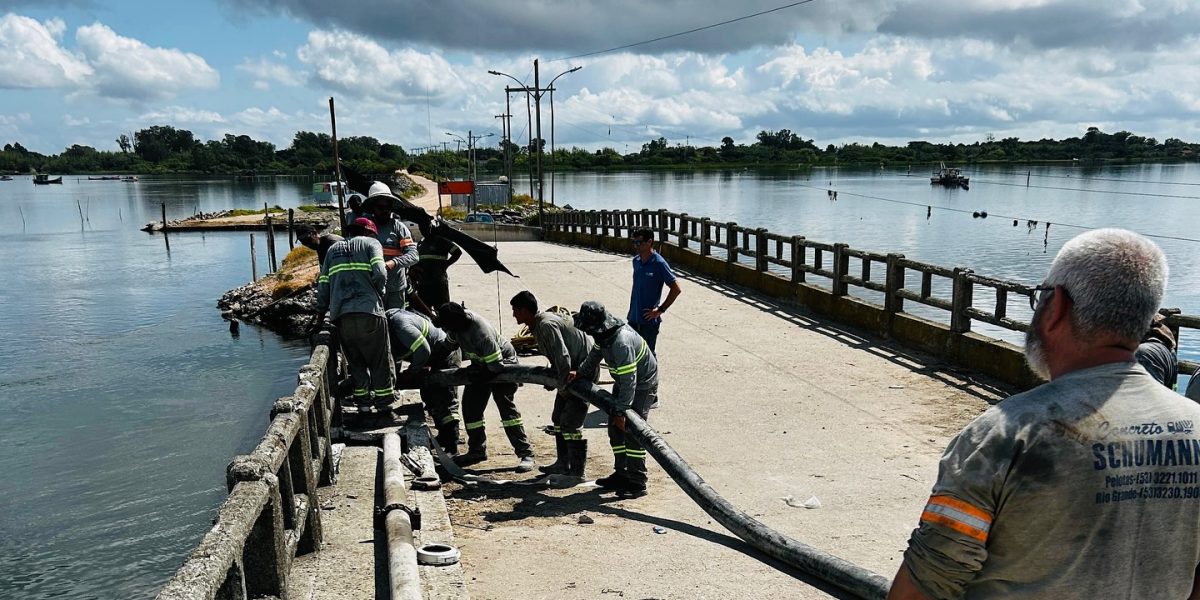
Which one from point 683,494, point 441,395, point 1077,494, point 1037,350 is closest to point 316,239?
point 441,395

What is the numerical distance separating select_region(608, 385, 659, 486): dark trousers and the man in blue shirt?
7.74ft

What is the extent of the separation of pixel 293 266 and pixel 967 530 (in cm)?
3627

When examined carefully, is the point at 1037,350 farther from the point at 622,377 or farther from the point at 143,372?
the point at 143,372

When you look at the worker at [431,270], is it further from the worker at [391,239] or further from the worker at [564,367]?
the worker at [564,367]

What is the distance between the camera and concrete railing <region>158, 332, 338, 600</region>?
10.0ft

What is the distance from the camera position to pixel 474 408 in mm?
A: 7953

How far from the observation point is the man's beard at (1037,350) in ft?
7.02

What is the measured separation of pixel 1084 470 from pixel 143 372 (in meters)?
27.1

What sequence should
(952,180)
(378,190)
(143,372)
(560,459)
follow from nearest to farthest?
(560,459) → (378,190) → (143,372) → (952,180)

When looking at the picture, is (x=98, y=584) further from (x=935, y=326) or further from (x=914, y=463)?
(x=935, y=326)

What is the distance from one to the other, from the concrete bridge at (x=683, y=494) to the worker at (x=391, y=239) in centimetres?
160

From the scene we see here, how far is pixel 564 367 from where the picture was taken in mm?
7211

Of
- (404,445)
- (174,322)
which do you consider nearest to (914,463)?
(404,445)

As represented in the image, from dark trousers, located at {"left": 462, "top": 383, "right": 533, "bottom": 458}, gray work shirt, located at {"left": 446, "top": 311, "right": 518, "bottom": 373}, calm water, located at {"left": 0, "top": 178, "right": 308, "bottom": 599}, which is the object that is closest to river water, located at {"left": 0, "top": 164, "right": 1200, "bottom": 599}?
calm water, located at {"left": 0, "top": 178, "right": 308, "bottom": 599}
